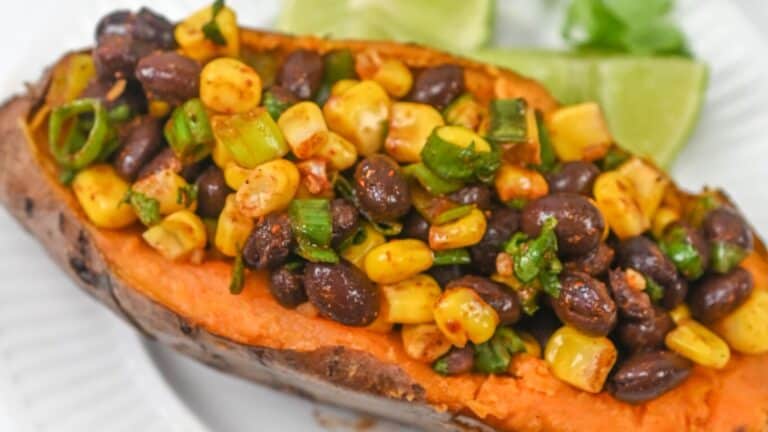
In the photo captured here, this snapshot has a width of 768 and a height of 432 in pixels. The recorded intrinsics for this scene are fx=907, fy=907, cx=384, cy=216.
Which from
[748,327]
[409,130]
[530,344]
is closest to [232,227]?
[409,130]

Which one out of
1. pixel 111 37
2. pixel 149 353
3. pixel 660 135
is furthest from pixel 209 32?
pixel 660 135

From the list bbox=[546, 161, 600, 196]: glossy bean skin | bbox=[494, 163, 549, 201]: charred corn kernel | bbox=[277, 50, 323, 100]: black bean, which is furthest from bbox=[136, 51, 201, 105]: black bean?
bbox=[546, 161, 600, 196]: glossy bean skin

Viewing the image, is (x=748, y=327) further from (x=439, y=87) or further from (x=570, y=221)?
(x=439, y=87)

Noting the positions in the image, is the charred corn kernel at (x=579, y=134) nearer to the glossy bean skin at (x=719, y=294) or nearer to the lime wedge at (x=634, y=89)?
the glossy bean skin at (x=719, y=294)

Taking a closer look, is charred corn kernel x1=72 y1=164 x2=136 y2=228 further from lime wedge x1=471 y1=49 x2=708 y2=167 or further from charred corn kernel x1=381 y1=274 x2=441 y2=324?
lime wedge x1=471 y1=49 x2=708 y2=167

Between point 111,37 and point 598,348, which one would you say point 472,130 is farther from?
point 111,37

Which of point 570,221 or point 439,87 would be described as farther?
point 439,87
